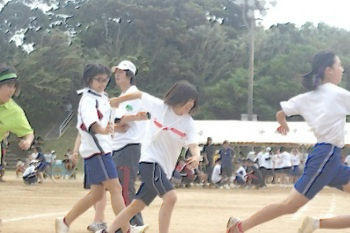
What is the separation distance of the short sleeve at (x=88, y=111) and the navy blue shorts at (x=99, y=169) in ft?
1.23

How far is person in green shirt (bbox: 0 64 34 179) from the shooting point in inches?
249

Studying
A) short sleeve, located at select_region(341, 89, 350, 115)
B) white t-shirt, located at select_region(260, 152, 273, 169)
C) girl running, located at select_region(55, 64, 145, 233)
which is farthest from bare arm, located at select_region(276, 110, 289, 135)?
white t-shirt, located at select_region(260, 152, 273, 169)

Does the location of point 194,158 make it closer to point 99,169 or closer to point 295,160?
point 99,169

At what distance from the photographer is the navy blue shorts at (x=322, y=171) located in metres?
6.16

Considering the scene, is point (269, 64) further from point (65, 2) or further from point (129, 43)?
point (65, 2)

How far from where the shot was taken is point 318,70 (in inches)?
256

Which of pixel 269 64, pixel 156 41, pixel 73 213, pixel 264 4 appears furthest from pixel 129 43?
pixel 73 213

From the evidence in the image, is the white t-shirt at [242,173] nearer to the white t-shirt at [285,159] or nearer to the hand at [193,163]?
the white t-shirt at [285,159]

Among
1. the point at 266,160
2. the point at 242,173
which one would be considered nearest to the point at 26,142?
the point at 242,173

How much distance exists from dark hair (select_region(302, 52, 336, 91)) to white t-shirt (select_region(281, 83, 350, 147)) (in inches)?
2.6

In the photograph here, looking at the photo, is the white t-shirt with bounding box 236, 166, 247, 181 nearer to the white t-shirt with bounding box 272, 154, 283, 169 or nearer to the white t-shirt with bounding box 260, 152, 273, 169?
the white t-shirt with bounding box 260, 152, 273, 169

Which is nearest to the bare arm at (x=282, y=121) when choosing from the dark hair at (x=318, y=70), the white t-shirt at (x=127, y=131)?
the dark hair at (x=318, y=70)

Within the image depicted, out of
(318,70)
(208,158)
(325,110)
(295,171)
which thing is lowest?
(295,171)

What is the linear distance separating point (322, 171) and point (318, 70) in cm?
98
